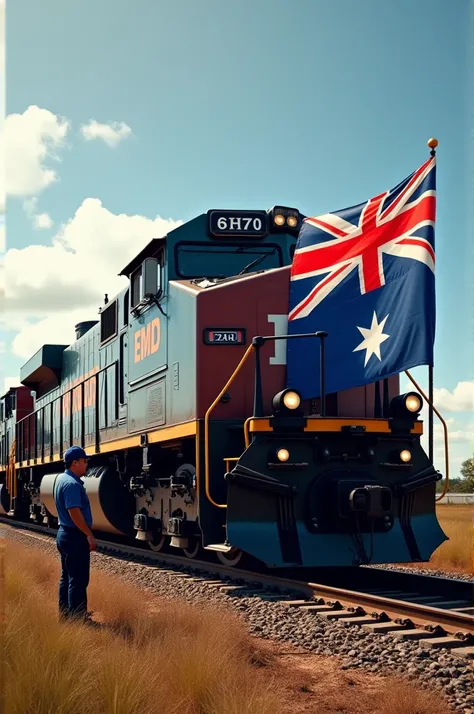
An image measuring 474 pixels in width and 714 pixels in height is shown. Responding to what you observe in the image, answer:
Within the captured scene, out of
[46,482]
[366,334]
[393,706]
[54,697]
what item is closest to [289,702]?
[393,706]

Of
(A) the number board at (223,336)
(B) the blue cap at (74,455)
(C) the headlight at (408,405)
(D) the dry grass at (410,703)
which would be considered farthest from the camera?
(A) the number board at (223,336)

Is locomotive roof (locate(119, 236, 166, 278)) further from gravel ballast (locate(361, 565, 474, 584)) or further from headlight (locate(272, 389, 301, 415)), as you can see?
gravel ballast (locate(361, 565, 474, 584))

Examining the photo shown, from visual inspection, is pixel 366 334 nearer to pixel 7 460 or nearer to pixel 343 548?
pixel 343 548

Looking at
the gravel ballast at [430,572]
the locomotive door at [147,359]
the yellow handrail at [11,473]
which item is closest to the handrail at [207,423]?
the locomotive door at [147,359]

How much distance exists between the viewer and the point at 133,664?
4.17m

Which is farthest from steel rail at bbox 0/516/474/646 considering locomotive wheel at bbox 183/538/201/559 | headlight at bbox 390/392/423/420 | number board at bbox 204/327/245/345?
number board at bbox 204/327/245/345

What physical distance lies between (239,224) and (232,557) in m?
3.82

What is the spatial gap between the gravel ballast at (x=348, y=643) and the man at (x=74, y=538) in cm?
130

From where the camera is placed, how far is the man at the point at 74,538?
6125 mm

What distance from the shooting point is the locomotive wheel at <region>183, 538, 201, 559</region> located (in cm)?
984

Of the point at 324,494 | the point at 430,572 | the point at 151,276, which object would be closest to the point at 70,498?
the point at 324,494

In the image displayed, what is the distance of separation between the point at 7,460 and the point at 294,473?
17856 millimetres

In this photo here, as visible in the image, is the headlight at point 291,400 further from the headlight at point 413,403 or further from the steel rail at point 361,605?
the steel rail at point 361,605

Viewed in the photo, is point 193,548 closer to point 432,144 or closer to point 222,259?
point 222,259
